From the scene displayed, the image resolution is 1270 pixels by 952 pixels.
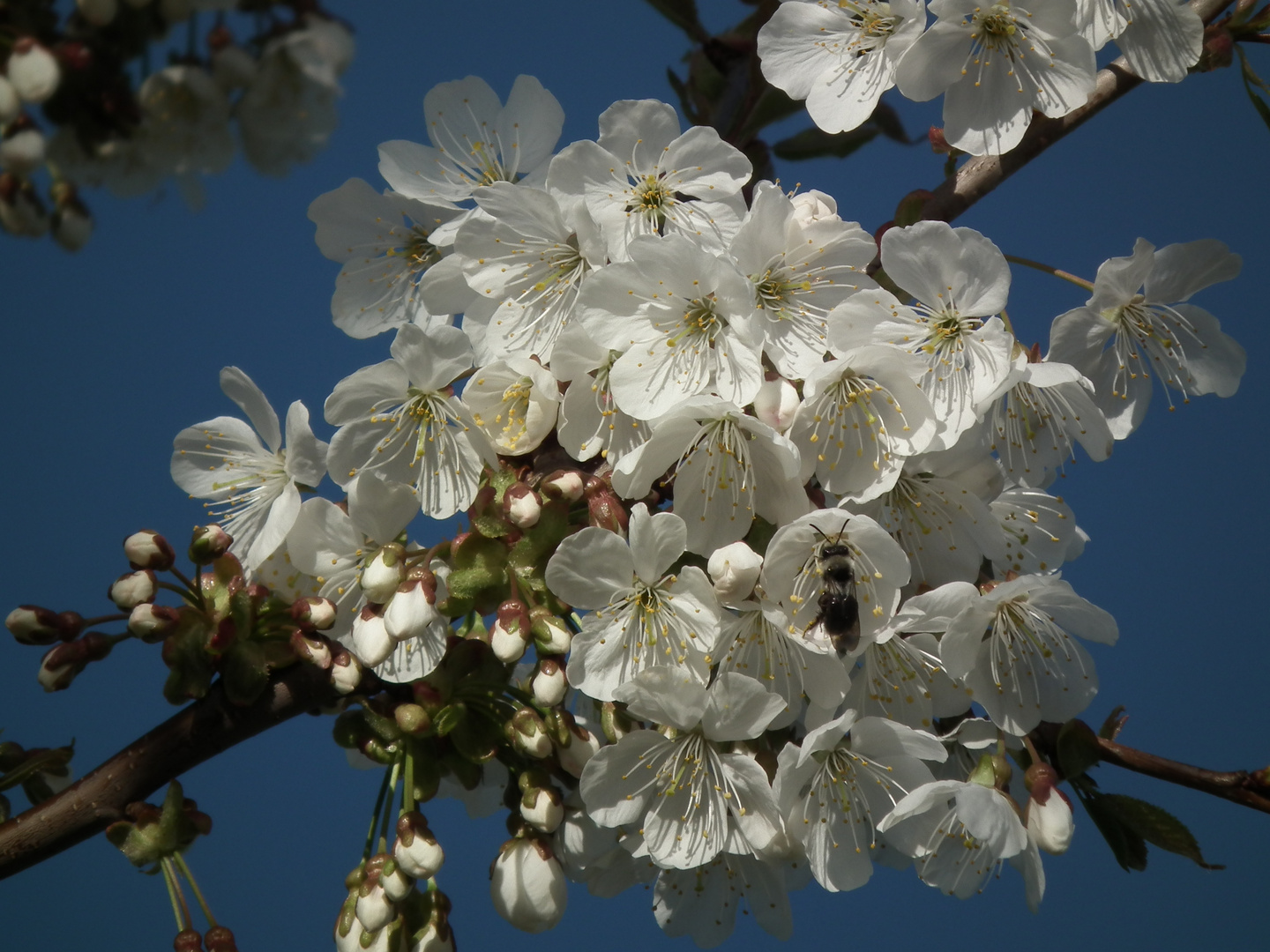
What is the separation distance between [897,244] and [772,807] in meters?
0.55

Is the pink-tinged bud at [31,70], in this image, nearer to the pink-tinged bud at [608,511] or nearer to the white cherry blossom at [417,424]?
the white cherry blossom at [417,424]

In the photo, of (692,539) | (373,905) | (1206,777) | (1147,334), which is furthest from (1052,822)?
(373,905)

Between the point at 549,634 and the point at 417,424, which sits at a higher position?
the point at 417,424

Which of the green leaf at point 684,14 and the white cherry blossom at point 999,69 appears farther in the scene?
the green leaf at point 684,14

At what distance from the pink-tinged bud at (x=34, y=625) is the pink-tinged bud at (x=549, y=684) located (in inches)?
18.0

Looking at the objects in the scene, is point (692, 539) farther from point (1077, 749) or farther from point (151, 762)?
point (151, 762)

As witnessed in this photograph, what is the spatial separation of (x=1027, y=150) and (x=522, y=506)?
2.26ft

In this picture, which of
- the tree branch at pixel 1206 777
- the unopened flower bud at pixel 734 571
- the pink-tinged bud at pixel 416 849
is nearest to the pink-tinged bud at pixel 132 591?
the pink-tinged bud at pixel 416 849

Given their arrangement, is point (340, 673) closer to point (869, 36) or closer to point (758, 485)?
point (758, 485)

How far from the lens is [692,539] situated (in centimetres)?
95

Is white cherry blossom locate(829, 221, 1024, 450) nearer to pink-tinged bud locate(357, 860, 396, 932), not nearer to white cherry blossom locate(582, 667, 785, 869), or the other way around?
white cherry blossom locate(582, 667, 785, 869)

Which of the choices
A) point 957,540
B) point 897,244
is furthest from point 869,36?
point 957,540

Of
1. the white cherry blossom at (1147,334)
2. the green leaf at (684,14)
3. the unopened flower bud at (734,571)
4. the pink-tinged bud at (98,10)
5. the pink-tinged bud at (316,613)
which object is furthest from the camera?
the green leaf at (684,14)

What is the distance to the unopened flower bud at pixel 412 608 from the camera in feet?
2.97
